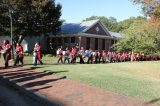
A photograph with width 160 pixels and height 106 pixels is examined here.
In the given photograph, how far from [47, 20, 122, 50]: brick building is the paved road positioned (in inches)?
1348

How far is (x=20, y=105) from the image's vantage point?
34.5 feet

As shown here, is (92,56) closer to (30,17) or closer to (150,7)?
A: (150,7)

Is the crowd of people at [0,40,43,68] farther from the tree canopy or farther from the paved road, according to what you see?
the tree canopy

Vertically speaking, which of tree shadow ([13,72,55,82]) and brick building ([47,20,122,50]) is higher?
brick building ([47,20,122,50])

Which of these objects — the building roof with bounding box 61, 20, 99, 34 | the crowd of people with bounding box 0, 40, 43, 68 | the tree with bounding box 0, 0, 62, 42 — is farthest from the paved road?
the building roof with bounding box 61, 20, 99, 34

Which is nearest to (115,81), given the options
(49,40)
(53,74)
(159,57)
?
(53,74)

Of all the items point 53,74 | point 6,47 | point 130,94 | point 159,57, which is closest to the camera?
point 130,94

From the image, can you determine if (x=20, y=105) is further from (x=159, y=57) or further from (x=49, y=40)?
(x=49, y=40)

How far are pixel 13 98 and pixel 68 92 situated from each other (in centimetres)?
207

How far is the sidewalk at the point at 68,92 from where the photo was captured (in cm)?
1098

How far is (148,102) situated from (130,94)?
1.25 meters

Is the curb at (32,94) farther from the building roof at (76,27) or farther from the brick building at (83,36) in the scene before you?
the building roof at (76,27)

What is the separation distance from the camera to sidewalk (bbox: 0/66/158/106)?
10977 millimetres

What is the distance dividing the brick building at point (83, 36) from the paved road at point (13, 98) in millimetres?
34236
